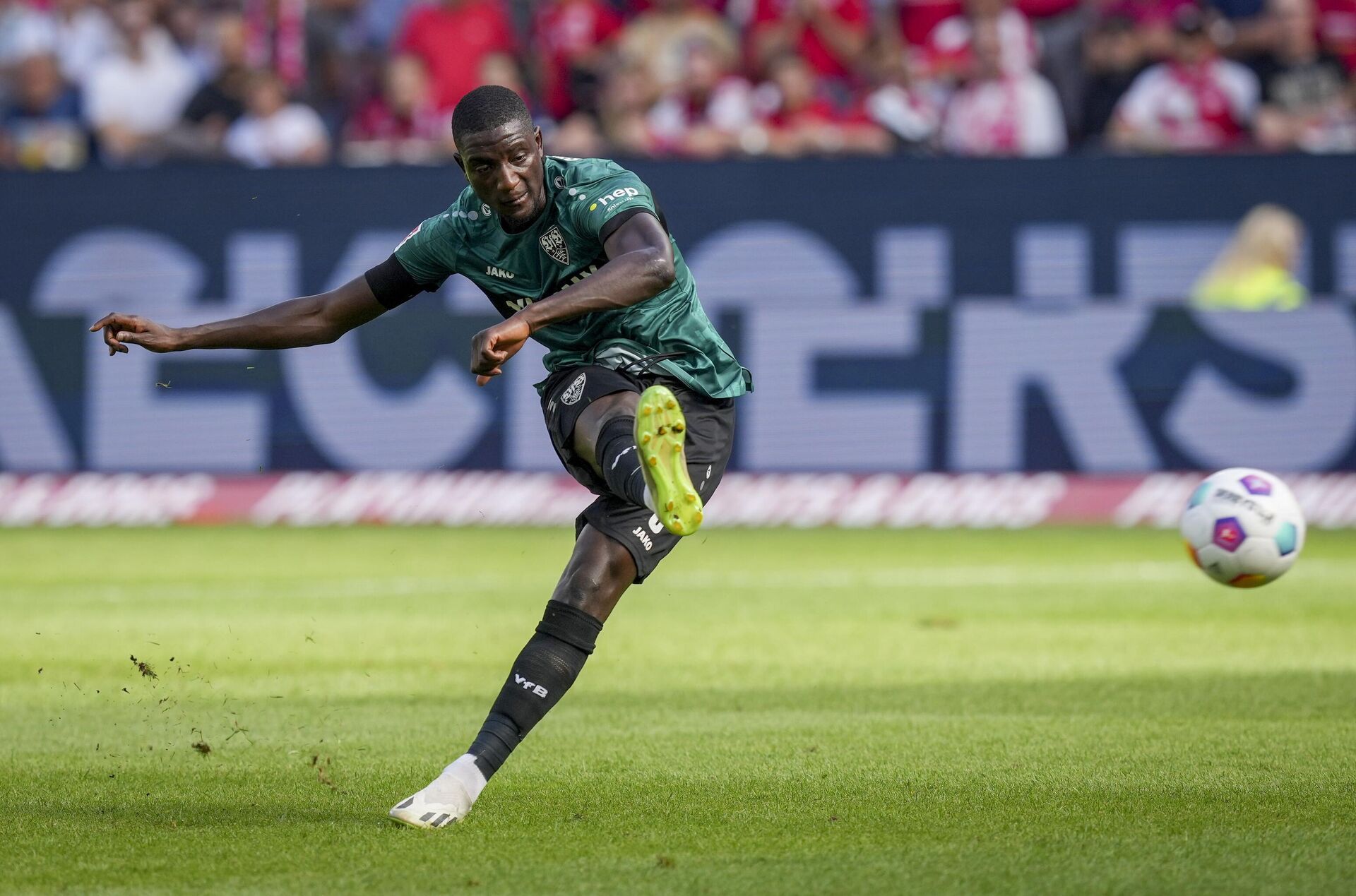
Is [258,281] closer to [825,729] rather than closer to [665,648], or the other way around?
[665,648]

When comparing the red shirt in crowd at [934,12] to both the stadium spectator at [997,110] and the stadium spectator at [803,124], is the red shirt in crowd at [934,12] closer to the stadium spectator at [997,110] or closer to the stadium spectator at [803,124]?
the stadium spectator at [997,110]

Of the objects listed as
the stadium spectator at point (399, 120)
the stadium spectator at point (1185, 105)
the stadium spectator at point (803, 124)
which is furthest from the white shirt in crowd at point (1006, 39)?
the stadium spectator at point (399, 120)

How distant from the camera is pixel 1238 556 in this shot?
7918mm

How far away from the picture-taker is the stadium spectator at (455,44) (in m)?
17.4

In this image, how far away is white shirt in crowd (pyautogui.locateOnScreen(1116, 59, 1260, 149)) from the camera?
16.4 m

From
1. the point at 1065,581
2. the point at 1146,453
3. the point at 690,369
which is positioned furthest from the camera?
the point at 1146,453

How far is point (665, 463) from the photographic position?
5.39 m

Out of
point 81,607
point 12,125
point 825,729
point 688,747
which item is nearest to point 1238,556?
point 825,729

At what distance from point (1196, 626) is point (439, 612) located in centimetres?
426

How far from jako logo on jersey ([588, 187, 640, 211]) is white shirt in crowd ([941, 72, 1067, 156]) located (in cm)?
1095

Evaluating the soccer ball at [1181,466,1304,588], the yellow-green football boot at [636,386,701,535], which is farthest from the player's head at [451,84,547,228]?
the soccer ball at [1181,466,1304,588]

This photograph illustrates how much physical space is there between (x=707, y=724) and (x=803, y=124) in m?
10.1

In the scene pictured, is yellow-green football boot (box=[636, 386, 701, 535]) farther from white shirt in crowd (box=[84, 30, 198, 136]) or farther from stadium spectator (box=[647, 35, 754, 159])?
white shirt in crowd (box=[84, 30, 198, 136])

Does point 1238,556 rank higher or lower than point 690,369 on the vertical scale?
lower
